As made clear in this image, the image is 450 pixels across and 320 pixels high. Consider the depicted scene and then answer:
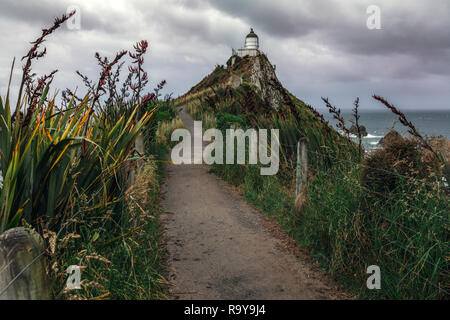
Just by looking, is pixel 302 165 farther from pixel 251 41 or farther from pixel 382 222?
pixel 251 41

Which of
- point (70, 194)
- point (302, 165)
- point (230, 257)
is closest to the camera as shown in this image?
point (70, 194)

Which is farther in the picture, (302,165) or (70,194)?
(302,165)

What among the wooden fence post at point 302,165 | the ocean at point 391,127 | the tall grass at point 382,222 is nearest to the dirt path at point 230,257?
the tall grass at point 382,222

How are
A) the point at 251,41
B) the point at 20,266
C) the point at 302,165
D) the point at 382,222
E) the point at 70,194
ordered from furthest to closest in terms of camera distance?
the point at 251,41 → the point at 302,165 → the point at 382,222 → the point at 70,194 → the point at 20,266

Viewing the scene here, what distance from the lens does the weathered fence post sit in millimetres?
1732

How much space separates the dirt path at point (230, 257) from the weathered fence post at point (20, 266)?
70.3 inches

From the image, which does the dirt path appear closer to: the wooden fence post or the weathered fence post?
the wooden fence post

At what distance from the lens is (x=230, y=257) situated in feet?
14.2

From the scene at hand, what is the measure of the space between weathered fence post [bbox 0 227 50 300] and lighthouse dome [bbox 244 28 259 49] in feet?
240

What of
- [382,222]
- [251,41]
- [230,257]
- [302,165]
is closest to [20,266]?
[230,257]

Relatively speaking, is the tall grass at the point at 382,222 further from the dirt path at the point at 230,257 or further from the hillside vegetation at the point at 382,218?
the dirt path at the point at 230,257

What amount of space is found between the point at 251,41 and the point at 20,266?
2919 inches

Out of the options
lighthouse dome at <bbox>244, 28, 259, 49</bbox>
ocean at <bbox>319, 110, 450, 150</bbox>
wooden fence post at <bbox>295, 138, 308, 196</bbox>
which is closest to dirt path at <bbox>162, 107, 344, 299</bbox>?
wooden fence post at <bbox>295, 138, 308, 196</bbox>
